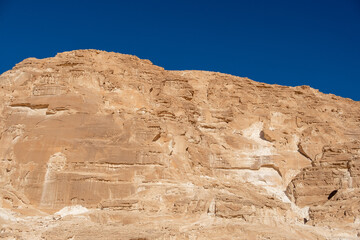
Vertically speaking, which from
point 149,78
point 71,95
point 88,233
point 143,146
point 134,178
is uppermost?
point 149,78

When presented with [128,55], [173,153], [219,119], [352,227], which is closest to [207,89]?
[219,119]

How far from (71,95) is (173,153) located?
8480mm

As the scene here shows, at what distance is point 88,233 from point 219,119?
2049cm

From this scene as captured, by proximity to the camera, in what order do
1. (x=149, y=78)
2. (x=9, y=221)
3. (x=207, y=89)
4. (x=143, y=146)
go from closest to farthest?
(x=9, y=221)
(x=143, y=146)
(x=149, y=78)
(x=207, y=89)

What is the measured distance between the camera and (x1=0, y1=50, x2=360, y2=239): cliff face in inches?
1101

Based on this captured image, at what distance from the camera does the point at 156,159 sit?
3238 cm

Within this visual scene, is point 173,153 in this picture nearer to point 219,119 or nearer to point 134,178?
point 134,178

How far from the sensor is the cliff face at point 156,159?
91.8 ft

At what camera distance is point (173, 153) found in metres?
34.6

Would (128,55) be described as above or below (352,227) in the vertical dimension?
above

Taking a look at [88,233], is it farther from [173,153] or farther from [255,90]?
[255,90]

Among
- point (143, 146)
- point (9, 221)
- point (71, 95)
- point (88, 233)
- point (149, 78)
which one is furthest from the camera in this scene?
point (149, 78)

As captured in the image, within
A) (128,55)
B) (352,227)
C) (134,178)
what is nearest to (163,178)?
(134,178)

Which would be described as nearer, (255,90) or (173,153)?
(173,153)
